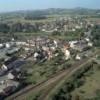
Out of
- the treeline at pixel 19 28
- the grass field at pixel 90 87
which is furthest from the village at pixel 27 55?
the treeline at pixel 19 28

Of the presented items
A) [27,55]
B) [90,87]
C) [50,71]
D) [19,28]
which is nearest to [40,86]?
[50,71]

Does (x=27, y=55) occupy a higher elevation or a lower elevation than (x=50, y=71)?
lower

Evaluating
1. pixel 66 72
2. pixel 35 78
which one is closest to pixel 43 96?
pixel 35 78

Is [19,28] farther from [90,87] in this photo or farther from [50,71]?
[90,87]

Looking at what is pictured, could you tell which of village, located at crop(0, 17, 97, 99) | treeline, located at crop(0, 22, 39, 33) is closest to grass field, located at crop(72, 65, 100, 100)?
village, located at crop(0, 17, 97, 99)

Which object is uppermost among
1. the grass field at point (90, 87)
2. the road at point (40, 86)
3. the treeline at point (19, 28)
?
the grass field at point (90, 87)

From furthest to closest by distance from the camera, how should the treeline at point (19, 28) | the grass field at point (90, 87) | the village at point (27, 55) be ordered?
the treeline at point (19, 28)
the village at point (27, 55)
the grass field at point (90, 87)

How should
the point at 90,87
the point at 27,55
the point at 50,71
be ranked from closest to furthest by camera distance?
1. the point at 90,87
2. the point at 50,71
3. the point at 27,55

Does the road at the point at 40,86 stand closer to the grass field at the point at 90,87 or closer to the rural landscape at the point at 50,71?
the rural landscape at the point at 50,71

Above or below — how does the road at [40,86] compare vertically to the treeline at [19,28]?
above

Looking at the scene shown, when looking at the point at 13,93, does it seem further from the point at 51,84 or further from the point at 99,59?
the point at 99,59

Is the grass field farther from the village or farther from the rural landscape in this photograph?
the village
